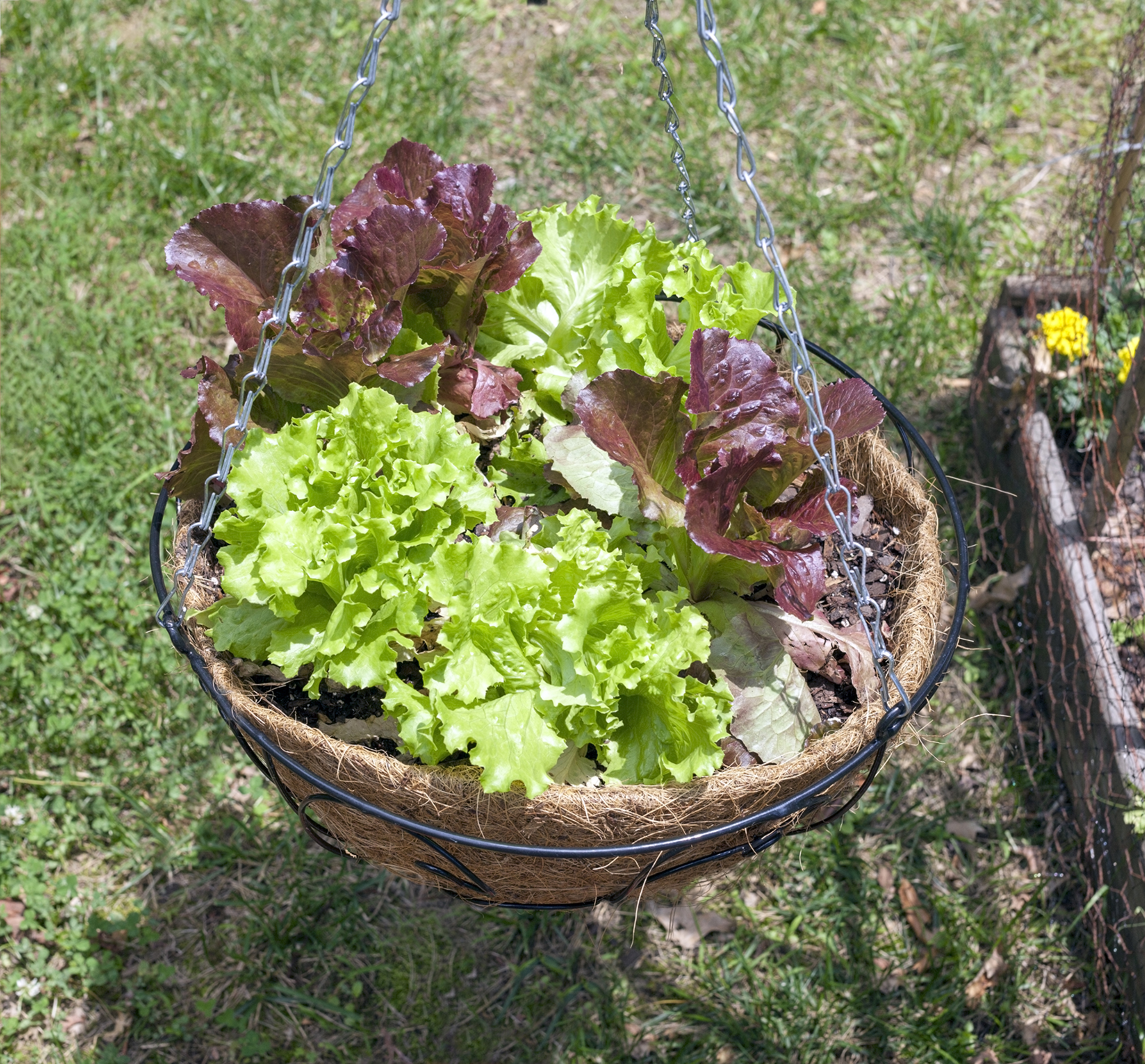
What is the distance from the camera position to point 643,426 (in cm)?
180

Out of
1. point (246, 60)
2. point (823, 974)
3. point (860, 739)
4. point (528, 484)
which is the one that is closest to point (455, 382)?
point (528, 484)

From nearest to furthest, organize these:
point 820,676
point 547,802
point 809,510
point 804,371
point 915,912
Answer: point 547,802
point 804,371
point 809,510
point 820,676
point 915,912

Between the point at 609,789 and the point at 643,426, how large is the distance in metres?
0.60

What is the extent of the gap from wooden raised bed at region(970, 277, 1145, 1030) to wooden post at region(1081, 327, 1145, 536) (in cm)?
7

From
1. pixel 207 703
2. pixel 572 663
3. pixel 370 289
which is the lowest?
pixel 207 703

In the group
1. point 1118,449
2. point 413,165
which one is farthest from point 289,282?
point 1118,449

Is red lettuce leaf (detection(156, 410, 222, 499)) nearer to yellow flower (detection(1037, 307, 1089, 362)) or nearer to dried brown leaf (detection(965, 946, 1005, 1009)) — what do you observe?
dried brown leaf (detection(965, 946, 1005, 1009))

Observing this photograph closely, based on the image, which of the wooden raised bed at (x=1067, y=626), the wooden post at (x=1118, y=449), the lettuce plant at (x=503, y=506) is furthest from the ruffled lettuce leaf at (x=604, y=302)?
the wooden raised bed at (x=1067, y=626)

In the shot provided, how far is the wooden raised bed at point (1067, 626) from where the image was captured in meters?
2.92

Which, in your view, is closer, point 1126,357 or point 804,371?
point 804,371

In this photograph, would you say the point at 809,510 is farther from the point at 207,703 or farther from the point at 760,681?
the point at 207,703

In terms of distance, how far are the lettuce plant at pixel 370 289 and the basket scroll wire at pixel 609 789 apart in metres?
0.14

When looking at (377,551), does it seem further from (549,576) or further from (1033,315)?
(1033,315)

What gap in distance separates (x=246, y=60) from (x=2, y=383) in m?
2.01
